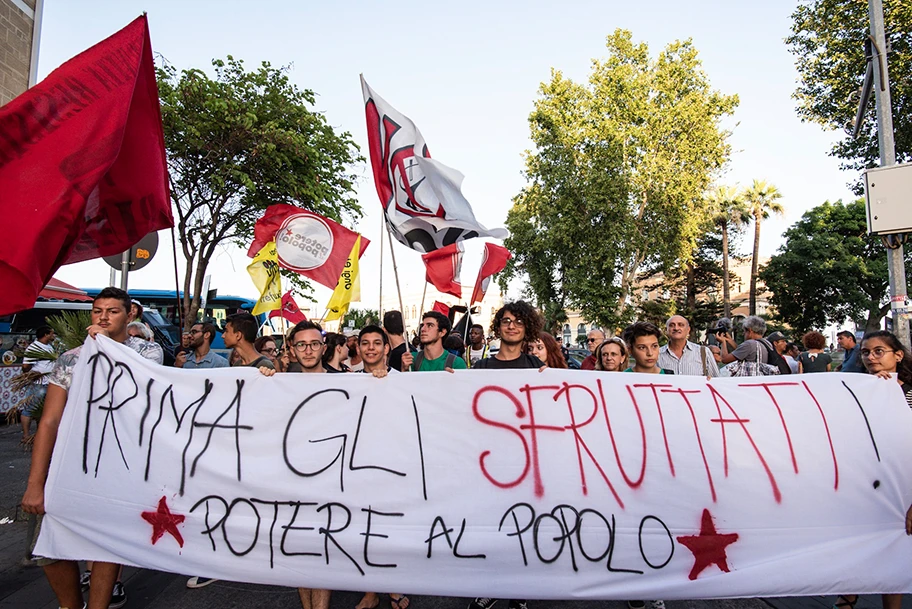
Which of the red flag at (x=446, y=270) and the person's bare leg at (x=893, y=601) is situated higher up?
the red flag at (x=446, y=270)

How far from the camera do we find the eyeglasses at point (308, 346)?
3.52 meters

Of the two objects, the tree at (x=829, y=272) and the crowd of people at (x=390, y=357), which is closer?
the crowd of people at (x=390, y=357)

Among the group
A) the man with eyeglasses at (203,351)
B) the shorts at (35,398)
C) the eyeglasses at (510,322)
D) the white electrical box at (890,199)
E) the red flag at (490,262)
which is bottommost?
the shorts at (35,398)

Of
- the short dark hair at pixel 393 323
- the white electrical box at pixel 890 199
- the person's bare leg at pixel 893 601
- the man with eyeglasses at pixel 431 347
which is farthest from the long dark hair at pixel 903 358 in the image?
Result: the short dark hair at pixel 393 323

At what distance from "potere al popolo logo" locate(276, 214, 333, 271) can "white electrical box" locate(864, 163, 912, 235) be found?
244 inches

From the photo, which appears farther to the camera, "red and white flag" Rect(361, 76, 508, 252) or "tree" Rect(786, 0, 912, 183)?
"tree" Rect(786, 0, 912, 183)

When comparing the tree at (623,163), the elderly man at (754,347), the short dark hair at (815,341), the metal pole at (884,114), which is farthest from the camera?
the tree at (623,163)

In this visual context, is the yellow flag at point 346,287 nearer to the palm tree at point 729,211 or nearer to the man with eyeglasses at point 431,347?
the man with eyeglasses at point 431,347

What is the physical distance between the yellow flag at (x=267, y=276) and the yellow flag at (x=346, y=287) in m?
1.25

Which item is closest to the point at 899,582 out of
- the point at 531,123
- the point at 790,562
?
the point at 790,562

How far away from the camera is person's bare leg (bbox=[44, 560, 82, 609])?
112 inches

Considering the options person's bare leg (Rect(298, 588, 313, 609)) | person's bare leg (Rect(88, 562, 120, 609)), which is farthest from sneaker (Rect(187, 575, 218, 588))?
person's bare leg (Rect(298, 588, 313, 609))

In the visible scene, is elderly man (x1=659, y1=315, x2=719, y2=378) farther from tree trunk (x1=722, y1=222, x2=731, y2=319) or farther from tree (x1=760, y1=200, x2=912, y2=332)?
tree (x1=760, y1=200, x2=912, y2=332)

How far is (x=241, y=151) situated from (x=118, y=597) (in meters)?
14.6
